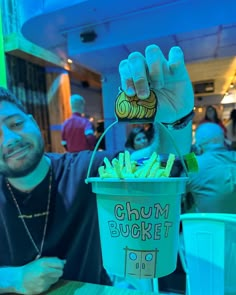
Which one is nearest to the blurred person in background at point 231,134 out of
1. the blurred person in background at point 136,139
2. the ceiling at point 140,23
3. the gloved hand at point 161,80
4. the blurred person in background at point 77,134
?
the ceiling at point 140,23

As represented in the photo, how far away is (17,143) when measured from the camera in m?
0.75

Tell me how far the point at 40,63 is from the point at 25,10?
224cm

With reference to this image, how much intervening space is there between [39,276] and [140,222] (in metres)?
0.33

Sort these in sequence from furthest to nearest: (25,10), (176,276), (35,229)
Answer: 1. (25,10)
2. (35,229)
3. (176,276)

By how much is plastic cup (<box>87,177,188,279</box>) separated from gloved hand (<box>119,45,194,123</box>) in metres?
0.13

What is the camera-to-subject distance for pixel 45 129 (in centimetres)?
379

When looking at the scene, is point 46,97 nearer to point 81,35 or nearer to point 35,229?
point 81,35

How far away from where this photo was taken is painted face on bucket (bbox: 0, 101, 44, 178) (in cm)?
75

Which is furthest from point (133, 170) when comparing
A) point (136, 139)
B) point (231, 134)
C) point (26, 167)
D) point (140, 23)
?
point (140, 23)

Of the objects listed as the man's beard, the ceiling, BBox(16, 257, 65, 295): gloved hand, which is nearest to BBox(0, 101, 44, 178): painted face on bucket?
the man's beard

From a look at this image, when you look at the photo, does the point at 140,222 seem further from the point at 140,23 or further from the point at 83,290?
the point at 140,23

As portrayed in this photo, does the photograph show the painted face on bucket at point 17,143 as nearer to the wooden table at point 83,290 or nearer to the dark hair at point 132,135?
the wooden table at point 83,290

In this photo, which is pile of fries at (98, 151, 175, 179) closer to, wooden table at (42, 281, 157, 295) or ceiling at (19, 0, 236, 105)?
wooden table at (42, 281, 157, 295)

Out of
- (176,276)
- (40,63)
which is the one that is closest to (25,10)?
(176,276)
